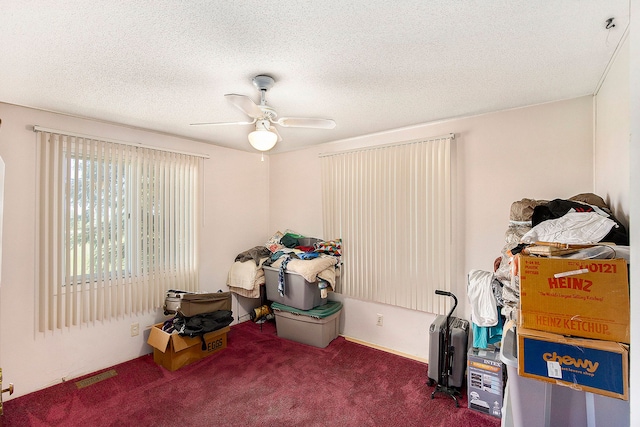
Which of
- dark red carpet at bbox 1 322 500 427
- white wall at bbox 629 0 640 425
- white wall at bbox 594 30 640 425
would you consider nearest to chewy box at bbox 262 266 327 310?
dark red carpet at bbox 1 322 500 427

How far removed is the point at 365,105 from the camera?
2523 mm

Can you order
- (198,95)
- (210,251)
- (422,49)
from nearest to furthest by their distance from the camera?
(422,49) → (198,95) → (210,251)

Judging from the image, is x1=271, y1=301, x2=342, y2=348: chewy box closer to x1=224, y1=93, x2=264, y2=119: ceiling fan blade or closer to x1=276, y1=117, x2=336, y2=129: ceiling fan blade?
x1=276, y1=117, x2=336, y2=129: ceiling fan blade

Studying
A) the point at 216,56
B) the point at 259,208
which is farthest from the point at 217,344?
the point at 216,56

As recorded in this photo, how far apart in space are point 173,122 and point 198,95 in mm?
836

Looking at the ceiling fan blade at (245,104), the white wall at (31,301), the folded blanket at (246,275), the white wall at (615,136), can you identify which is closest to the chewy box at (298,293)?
the folded blanket at (246,275)

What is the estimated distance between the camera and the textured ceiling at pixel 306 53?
136 cm

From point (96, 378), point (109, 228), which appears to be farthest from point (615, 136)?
point (96, 378)

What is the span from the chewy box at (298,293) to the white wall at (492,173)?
0.48m

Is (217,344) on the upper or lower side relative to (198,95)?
lower

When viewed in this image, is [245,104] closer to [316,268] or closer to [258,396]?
[316,268]

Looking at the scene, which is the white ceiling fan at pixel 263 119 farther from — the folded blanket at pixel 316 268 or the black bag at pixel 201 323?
the black bag at pixel 201 323

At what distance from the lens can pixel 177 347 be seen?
2.80 m

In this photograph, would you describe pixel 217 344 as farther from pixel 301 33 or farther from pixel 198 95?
pixel 301 33
